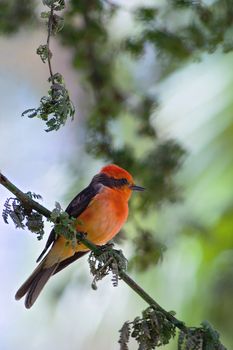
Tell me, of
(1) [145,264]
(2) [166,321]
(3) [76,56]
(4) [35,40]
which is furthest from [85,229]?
(4) [35,40]

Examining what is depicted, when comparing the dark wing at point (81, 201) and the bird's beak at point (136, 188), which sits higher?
the bird's beak at point (136, 188)

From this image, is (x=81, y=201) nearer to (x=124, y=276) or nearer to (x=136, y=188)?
(x=136, y=188)

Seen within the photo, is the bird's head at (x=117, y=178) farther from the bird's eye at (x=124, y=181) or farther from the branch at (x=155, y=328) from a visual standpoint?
the branch at (x=155, y=328)

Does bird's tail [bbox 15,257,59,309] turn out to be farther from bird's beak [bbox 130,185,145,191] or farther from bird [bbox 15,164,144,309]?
bird's beak [bbox 130,185,145,191]

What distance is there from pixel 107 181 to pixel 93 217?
318 millimetres

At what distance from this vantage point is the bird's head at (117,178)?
3658 mm

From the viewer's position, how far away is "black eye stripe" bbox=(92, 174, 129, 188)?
147 inches

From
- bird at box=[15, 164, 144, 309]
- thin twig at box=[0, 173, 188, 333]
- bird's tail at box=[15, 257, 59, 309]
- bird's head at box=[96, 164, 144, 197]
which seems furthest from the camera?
bird's head at box=[96, 164, 144, 197]

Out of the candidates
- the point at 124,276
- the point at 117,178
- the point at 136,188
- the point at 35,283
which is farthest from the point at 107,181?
the point at 124,276

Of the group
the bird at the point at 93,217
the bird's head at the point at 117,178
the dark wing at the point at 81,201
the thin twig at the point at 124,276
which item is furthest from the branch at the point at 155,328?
the bird's head at the point at 117,178

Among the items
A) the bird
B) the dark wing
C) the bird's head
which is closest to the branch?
the bird

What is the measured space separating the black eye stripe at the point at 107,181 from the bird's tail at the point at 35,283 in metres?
0.47

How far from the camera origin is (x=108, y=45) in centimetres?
382

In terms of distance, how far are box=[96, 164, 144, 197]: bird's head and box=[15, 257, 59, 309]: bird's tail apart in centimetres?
49
